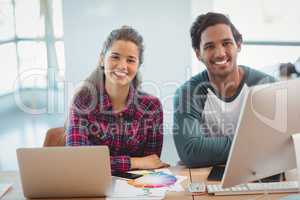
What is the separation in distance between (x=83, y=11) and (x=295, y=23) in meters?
1.71

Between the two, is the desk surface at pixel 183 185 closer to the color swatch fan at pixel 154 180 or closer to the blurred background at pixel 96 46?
the color swatch fan at pixel 154 180

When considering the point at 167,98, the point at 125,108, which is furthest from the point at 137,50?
the point at 167,98

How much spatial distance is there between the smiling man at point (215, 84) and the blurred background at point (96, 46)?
0.47 m

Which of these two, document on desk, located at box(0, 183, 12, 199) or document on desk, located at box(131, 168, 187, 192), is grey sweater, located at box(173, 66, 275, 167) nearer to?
document on desk, located at box(131, 168, 187, 192)

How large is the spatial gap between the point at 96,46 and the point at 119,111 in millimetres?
951

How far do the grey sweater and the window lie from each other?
130cm

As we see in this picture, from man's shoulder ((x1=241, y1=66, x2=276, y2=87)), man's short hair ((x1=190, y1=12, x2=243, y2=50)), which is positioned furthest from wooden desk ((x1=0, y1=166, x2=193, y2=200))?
man's short hair ((x1=190, y1=12, x2=243, y2=50))

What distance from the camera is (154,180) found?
1552 millimetres

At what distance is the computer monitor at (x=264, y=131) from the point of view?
3.54 ft

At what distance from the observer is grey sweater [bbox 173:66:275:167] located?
1.76 metres

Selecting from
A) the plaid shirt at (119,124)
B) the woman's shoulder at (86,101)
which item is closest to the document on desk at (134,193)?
the plaid shirt at (119,124)

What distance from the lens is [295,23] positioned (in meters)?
3.06

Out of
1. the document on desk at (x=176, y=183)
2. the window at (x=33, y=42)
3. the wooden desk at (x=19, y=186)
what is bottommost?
the wooden desk at (x=19, y=186)

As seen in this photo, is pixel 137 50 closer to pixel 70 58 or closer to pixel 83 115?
pixel 83 115
